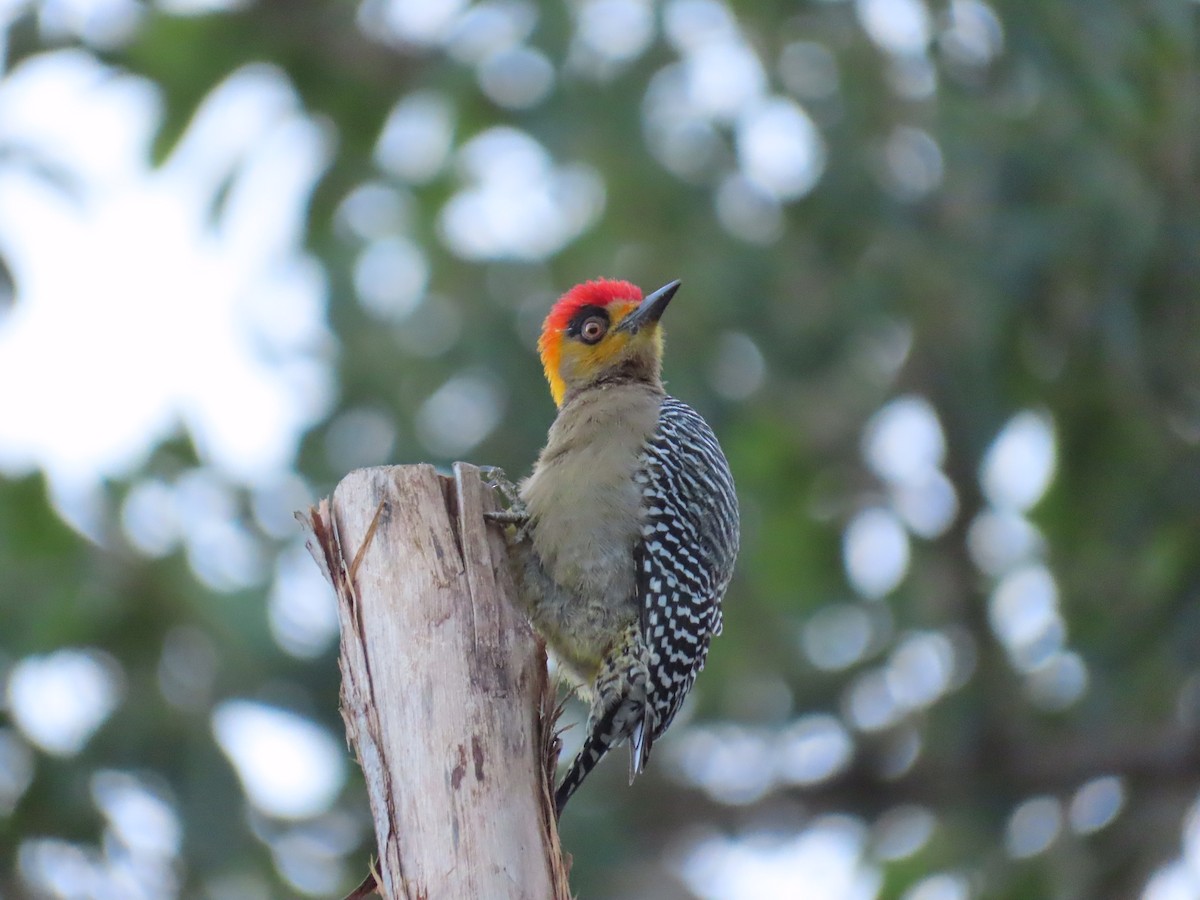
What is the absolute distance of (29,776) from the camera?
800cm

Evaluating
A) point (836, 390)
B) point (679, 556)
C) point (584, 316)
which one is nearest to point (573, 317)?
point (584, 316)

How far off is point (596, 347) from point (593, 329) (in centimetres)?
8

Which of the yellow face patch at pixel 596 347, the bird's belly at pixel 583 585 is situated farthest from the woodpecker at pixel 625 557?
the yellow face patch at pixel 596 347

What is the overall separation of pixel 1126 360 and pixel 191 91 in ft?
21.0

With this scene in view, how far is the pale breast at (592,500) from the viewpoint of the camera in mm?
4941

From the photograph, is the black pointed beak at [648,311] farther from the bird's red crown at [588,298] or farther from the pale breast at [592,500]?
the pale breast at [592,500]

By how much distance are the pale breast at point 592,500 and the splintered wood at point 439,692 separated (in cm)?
73

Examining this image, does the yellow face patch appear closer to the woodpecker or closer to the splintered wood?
the woodpecker

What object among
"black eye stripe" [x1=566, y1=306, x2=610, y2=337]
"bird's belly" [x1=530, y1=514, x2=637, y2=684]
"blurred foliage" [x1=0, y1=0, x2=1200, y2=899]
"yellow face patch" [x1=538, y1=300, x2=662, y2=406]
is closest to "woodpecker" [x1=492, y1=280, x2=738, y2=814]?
"bird's belly" [x1=530, y1=514, x2=637, y2=684]

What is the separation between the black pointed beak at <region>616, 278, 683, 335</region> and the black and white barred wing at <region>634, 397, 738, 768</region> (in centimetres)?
51

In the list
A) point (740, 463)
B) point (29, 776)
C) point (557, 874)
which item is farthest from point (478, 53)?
point (557, 874)

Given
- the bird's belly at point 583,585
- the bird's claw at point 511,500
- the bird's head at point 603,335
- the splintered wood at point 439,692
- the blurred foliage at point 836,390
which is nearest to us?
the splintered wood at point 439,692

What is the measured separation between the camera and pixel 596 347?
610 centimetres

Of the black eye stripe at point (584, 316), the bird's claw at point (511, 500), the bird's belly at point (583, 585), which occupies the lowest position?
the bird's belly at point (583, 585)
